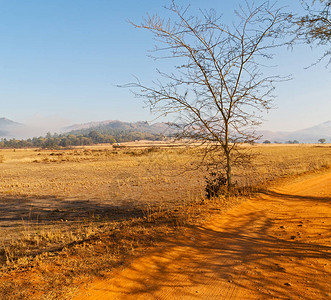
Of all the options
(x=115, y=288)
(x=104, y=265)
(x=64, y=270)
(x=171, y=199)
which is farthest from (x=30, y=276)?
(x=171, y=199)

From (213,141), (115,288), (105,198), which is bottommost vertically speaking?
(105,198)

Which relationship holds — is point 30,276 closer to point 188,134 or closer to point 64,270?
point 64,270

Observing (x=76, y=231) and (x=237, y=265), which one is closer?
(x=237, y=265)

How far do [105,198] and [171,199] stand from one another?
160 inches

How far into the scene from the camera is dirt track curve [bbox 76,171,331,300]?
10.3ft

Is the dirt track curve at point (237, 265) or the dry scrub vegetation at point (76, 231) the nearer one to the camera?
the dirt track curve at point (237, 265)

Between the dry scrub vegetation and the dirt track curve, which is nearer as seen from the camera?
the dirt track curve

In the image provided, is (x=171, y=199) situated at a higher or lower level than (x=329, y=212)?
lower

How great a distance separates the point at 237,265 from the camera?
12.4ft

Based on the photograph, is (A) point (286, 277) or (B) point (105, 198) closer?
(A) point (286, 277)

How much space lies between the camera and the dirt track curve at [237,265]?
315cm

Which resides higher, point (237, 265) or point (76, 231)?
point (237, 265)

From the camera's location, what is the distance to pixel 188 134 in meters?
7.95

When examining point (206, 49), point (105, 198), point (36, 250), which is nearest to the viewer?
point (36, 250)
